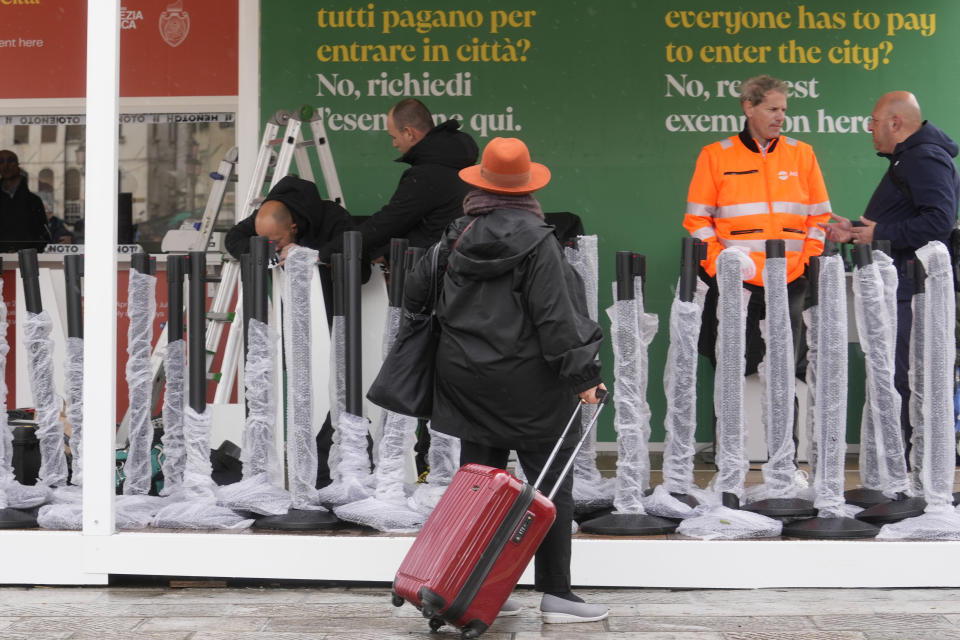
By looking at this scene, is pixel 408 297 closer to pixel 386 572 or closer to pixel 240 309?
pixel 386 572

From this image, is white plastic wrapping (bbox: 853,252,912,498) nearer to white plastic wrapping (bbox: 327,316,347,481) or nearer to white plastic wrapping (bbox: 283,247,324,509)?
white plastic wrapping (bbox: 327,316,347,481)

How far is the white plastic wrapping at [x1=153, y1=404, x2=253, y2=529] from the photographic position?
4.42 metres

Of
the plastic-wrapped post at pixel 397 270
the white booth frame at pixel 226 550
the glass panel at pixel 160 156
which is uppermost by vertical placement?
the glass panel at pixel 160 156

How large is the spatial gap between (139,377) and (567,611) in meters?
1.90

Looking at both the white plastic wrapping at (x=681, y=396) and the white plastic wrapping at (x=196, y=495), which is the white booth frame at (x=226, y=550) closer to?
the white plastic wrapping at (x=196, y=495)

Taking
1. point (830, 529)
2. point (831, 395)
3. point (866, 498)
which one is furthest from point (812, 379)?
point (830, 529)

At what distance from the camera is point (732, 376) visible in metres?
4.41

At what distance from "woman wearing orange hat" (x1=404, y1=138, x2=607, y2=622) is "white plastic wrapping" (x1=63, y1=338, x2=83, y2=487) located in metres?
1.59

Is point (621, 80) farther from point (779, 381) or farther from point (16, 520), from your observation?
point (16, 520)

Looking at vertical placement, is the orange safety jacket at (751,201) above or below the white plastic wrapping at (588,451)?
above

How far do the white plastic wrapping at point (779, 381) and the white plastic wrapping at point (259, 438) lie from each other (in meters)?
1.83

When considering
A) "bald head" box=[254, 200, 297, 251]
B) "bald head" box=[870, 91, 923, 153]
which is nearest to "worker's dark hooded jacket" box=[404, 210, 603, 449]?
"bald head" box=[254, 200, 297, 251]

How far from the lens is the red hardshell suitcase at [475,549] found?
352 cm

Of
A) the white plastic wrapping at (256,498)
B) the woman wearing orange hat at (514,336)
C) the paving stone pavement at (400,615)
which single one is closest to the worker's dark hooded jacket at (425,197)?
the white plastic wrapping at (256,498)
